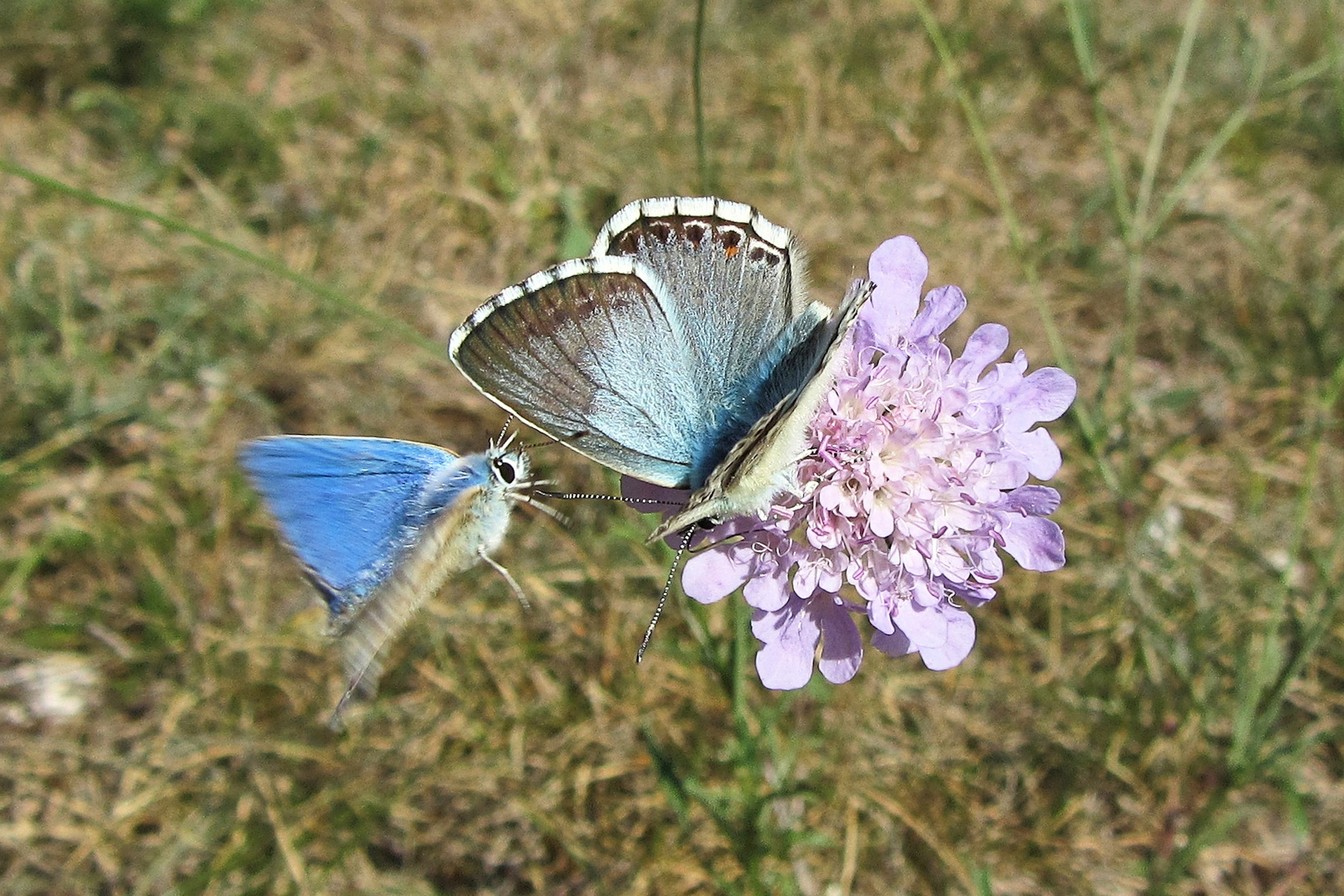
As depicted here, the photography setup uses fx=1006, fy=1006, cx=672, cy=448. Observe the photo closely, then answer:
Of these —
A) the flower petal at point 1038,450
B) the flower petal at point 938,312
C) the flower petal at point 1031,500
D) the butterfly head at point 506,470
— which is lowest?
the butterfly head at point 506,470

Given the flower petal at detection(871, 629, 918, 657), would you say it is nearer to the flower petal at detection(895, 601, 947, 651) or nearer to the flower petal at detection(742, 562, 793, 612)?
the flower petal at detection(895, 601, 947, 651)

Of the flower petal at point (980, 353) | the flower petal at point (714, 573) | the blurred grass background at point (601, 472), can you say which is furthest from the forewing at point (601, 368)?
the blurred grass background at point (601, 472)

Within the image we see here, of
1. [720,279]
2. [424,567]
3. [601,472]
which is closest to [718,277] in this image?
[720,279]

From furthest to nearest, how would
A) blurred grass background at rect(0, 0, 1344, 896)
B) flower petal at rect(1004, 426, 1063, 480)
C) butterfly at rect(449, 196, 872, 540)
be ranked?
1. blurred grass background at rect(0, 0, 1344, 896)
2. flower petal at rect(1004, 426, 1063, 480)
3. butterfly at rect(449, 196, 872, 540)

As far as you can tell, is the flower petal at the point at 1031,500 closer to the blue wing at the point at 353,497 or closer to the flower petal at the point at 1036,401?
the flower petal at the point at 1036,401

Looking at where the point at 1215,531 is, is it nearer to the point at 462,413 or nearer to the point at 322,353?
the point at 462,413

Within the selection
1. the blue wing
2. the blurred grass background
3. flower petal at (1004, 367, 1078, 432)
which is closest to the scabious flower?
flower petal at (1004, 367, 1078, 432)

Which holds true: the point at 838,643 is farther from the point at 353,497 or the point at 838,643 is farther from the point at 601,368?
the point at 353,497

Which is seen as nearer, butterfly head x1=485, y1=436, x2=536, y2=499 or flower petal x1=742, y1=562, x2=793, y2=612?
flower petal x1=742, y1=562, x2=793, y2=612
